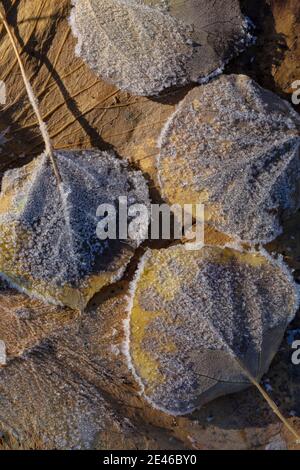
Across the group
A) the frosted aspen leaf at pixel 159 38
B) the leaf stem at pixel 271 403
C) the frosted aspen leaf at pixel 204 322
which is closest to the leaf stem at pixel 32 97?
the frosted aspen leaf at pixel 159 38

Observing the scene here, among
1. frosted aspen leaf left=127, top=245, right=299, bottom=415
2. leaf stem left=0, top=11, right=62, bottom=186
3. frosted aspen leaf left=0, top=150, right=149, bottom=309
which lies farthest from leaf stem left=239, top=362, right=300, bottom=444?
leaf stem left=0, top=11, right=62, bottom=186

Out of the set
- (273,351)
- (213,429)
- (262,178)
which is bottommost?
(213,429)

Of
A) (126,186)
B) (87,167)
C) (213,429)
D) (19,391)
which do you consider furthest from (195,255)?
(19,391)

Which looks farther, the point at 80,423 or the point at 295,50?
the point at 295,50

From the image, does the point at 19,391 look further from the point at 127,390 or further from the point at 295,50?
the point at 295,50

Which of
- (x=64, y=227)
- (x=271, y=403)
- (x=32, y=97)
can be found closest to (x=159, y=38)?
(x=32, y=97)

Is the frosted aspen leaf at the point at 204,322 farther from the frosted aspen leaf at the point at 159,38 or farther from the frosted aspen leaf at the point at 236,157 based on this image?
the frosted aspen leaf at the point at 159,38

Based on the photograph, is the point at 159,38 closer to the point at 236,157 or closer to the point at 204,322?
the point at 236,157
